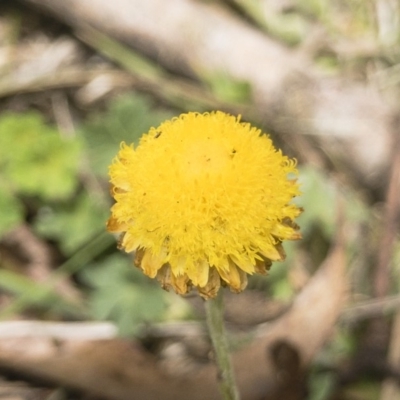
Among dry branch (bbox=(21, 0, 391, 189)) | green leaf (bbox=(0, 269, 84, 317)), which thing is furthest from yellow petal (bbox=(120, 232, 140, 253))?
dry branch (bbox=(21, 0, 391, 189))

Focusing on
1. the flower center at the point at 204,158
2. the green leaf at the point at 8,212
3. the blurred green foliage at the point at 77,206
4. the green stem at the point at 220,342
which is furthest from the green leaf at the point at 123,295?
the flower center at the point at 204,158

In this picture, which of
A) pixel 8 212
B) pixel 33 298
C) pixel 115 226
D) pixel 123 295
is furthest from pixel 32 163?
pixel 115 226

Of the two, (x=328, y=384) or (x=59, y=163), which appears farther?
(x=59, y=163)

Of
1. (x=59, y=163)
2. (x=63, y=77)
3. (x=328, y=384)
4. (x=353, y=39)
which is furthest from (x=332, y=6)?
(x=328, y=384)

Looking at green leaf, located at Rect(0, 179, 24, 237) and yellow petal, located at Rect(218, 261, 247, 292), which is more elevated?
green leaf, located at Rect(0, 179, 24, 237)

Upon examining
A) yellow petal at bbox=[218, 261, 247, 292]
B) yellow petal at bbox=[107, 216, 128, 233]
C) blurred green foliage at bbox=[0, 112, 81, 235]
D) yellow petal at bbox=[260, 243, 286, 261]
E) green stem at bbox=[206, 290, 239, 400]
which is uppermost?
blurred green foliage at bbox=[0, 112, 81, 235]

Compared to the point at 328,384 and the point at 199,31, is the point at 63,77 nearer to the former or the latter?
the point at 199,31

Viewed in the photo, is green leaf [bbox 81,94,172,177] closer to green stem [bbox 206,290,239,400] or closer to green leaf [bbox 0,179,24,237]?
green leaf [bbox 0,179,24,237]
